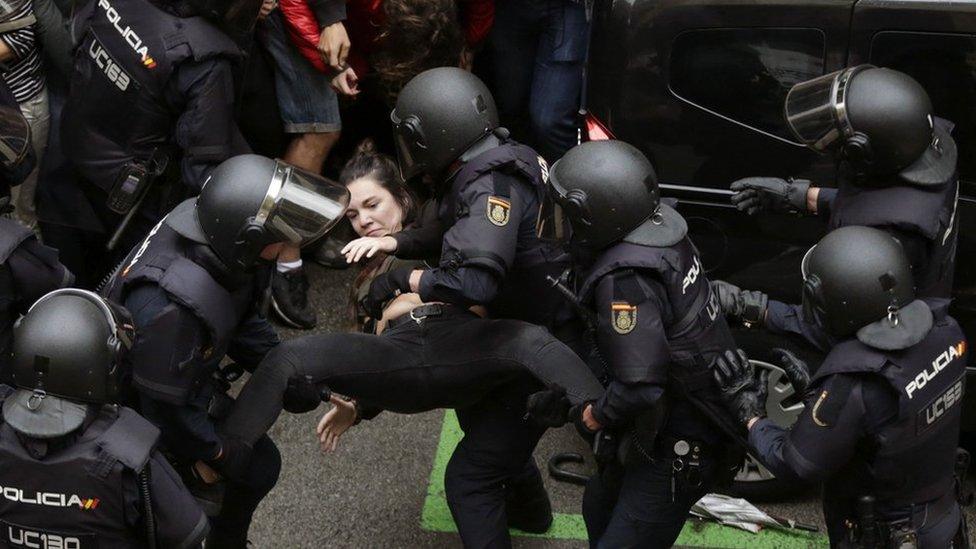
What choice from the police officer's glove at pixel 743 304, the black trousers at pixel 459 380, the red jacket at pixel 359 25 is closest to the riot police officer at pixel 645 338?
the police officer's glove at pixel 743 304

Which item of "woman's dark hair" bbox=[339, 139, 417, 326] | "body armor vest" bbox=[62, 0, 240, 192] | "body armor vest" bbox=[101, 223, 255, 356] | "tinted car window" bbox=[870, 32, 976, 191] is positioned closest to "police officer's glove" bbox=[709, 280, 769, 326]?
"tinted car window" bbox=[870, 32, 976, 191]

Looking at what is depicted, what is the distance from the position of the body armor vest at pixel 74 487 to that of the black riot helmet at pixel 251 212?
68cm

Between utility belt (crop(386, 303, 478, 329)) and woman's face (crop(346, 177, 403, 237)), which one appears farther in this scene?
woman's face (crop(346, 177, 403, 237))

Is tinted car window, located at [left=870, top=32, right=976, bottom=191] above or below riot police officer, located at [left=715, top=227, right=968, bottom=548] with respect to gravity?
above

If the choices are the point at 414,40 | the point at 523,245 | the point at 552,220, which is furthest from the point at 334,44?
the point at 523,245

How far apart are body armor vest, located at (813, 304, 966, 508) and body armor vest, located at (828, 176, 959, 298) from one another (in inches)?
11.1

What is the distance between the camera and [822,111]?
416 centimetres

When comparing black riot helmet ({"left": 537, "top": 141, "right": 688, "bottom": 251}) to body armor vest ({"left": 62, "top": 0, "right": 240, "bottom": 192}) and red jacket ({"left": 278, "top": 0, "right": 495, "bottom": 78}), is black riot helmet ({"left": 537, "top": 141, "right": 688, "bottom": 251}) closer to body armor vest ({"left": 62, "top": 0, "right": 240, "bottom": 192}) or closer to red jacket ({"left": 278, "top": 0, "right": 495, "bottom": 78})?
body armor vest ({"left": 62, "top": 0, "right": 240, "bottom": 192})

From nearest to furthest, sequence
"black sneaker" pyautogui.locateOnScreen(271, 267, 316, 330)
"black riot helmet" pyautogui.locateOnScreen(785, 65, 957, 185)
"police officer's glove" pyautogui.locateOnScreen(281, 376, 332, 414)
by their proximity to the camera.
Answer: "black riot helmet" pyautogui.locateOnScreen(785, 65, 957, 185)
"police officer's glove" pyautogui.locateOnScreen(281, 376, 332, 414)
"black sneaker" pyautogui.locateOnScreen(271, 267, 316, 330)

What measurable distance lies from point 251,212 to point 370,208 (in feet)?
3.34

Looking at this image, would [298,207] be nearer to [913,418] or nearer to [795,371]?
[795,371]

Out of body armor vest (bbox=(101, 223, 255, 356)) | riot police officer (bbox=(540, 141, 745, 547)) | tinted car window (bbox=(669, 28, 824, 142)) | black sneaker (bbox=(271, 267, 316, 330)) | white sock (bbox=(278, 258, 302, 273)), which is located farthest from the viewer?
black sneaker (bbox=(271, 267, 316, 330))

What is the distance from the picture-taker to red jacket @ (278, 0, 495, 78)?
558 centimetres

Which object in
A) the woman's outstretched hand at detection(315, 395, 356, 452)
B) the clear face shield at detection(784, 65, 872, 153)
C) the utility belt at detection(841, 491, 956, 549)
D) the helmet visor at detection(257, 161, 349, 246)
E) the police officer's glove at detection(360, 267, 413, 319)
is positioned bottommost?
the woman's outstretched hand at detection(315, 395, 356, 452)
